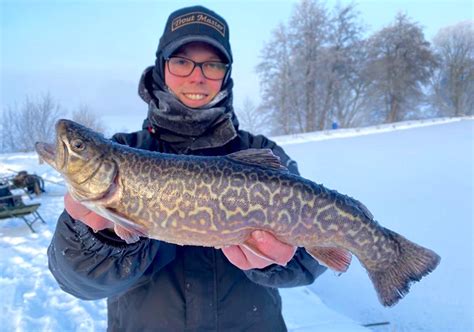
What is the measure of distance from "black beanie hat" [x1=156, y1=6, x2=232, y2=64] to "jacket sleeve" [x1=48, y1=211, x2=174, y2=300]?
1.45 meters

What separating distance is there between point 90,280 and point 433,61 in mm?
48259

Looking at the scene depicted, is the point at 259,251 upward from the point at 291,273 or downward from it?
upward

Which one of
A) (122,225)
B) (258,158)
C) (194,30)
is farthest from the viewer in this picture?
(194,30)

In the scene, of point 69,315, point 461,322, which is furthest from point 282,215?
point 461,322

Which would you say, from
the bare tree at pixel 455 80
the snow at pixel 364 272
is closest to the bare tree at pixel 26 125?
the snow at pixel 364 272

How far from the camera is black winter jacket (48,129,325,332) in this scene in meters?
2.29

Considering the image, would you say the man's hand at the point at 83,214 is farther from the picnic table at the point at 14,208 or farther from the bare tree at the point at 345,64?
the bare tree at the point at 345,64

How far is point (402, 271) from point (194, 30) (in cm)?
225

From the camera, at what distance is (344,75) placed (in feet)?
146

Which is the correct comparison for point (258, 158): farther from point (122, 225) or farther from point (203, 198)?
point (122, 225)

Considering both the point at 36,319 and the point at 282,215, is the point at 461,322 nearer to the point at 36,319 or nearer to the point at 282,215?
the point at 282,215

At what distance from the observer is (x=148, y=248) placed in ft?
7.98

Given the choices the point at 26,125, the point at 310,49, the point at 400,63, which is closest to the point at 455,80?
the point at 400,63

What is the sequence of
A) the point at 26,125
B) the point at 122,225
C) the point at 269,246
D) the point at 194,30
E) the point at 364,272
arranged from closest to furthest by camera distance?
the point at 122,225 < the point at 269,246 < the point at 194,30 < the point at 364,272 < the point at 26,125
